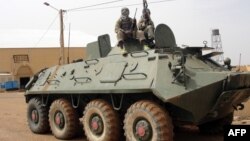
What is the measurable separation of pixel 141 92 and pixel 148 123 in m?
0.57

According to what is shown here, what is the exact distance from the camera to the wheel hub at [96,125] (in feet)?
29.9

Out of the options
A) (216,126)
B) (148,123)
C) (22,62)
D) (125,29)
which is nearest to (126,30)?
(125,29)

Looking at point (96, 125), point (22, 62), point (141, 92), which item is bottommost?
point (22, 62)

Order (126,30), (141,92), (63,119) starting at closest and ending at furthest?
(141,92)
(126,30)
(63,119)

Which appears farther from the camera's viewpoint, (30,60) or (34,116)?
(30,60)

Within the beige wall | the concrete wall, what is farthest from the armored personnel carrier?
the concrete wall

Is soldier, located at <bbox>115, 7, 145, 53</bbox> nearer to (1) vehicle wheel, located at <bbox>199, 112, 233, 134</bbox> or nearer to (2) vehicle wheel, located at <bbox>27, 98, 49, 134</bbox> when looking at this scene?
(1) vehicle wheel, located at <bbox>199, 112, 233, 134</bbox>

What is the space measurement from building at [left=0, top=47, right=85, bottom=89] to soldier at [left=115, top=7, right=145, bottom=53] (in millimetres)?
32203

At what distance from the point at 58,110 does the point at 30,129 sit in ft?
5.69

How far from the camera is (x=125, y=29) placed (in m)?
10.5

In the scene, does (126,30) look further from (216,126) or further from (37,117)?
(37,117)

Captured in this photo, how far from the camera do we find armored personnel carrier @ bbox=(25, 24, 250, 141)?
7734mm

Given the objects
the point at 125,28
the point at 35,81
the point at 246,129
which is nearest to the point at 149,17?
the point at 125,28

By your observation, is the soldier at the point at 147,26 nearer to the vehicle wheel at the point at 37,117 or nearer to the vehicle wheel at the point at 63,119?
the vehicle wheel at the point at 63,119
